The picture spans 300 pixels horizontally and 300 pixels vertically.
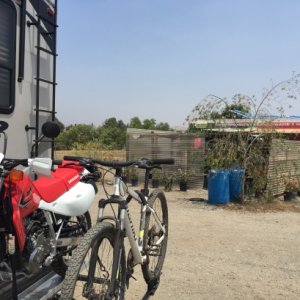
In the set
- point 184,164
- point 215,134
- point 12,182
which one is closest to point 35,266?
point 12,182

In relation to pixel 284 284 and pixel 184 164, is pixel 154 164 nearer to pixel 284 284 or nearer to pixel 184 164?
pixel 284 284

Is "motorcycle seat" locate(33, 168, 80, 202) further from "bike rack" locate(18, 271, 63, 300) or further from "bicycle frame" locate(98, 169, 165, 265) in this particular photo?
"bike rack" locate(18, 271, 63, 300)

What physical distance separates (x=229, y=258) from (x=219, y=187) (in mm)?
5396

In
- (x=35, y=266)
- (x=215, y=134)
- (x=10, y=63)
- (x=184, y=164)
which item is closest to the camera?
(x=35, y=266)

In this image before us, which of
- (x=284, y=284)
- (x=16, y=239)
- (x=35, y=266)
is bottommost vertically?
(x=284, y=284)

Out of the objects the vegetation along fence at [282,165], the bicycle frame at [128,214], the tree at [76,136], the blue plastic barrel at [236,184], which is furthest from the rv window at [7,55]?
the tree at [76,136]

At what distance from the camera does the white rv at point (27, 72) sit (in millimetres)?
4164

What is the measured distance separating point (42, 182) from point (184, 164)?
509 inches

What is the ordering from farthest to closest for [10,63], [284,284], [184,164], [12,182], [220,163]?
[184,164], [220,163], [284,284], [10,63], [12,182]

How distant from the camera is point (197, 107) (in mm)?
12992

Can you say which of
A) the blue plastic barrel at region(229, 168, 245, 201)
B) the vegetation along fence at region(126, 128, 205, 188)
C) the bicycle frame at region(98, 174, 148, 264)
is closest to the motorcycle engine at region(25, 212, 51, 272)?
the bicycle frame at region(98, 174, 148, 264)

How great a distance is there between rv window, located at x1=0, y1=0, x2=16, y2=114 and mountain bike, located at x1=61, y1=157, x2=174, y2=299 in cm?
87

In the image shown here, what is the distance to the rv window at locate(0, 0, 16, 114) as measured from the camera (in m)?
4.10

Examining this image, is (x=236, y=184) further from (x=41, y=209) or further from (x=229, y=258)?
(x=41, y=209)
